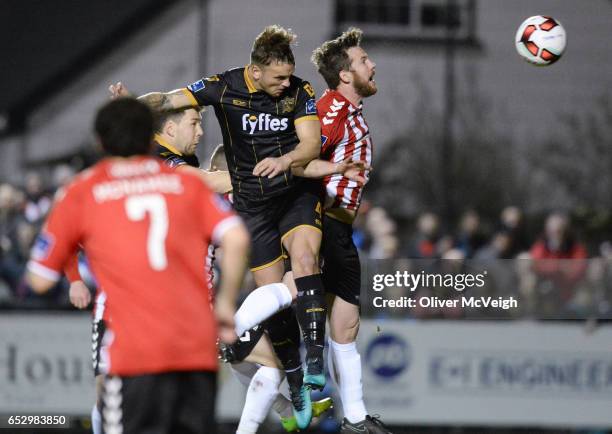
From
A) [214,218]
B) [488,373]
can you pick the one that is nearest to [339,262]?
[214,218]

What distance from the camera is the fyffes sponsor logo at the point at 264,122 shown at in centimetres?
769

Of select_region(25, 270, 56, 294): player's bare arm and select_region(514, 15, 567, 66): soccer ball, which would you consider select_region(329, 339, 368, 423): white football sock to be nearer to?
select_region(514, 15, 567, 66): soccer ball

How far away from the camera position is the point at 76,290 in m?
7.09

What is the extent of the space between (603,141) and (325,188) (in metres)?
12.2

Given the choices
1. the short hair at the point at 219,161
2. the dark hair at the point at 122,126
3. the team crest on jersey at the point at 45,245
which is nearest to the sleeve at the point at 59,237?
the team crest on jersey at the point at 45,245

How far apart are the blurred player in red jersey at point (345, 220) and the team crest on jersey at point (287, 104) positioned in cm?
42

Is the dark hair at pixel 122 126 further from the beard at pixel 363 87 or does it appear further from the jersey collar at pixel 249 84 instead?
the beard at pixel 363 87

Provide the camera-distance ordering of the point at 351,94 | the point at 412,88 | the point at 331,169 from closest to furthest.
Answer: the point at 331,169 < the point at 351,94 < the point at 412,88

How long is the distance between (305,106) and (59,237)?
3016mm

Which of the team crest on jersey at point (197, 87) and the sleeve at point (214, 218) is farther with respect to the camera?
the team crest on jersey at point (197, 87)

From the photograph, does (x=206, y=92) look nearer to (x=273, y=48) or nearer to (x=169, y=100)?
(x=169, y=100)

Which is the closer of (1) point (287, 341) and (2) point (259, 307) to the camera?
(2) point (259, 307)

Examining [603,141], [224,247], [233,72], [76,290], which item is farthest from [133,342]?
[603,141]

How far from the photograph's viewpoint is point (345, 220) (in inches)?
323
